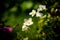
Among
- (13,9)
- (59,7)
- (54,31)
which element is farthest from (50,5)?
(13,9)

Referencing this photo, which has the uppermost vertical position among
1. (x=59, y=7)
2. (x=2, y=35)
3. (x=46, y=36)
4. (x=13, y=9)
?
(x=13, y=9)

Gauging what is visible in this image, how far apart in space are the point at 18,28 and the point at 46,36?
24.2 inches

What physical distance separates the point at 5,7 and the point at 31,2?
23.1 inches

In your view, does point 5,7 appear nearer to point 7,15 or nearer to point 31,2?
point 7,15

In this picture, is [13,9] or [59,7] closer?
[59,7]

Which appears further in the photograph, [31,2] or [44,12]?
[31,2]

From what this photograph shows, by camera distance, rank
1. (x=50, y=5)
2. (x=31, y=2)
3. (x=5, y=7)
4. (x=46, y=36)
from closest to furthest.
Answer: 1. (x=46, y=36)
2. (x=50, y=5)
3. (x=31, y=2)
4. (x=5, y=7)

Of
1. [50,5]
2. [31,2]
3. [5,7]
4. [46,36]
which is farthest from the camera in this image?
[5,7]

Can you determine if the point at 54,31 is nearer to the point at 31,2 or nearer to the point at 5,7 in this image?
the point at 31,2

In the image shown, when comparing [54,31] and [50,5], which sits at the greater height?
[50,5]

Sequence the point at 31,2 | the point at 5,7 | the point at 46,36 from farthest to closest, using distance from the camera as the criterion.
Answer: the point at 5,7, the point at 31,2, the point at 46,36

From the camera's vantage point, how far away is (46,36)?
3.31 meters

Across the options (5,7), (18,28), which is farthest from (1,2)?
(18,28)

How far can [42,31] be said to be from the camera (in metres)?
3.44
